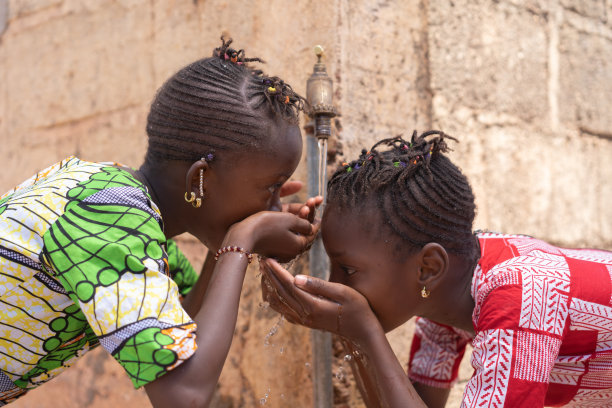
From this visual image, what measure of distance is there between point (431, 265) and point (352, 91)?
2.79 feet

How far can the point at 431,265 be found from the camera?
75.4 inches

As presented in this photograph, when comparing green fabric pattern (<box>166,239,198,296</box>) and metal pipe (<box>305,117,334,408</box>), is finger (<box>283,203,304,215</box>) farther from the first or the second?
green fabric pattern (<box>166,239,198,296</box>)

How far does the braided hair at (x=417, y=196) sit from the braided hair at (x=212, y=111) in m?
0.28

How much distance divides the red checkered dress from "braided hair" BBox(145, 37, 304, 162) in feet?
2.43

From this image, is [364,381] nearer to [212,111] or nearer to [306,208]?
[306,208]

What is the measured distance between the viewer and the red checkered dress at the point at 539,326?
5.30 feet

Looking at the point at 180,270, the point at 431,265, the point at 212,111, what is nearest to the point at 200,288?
the point at 180,270

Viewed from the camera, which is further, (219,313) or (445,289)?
(445,289)

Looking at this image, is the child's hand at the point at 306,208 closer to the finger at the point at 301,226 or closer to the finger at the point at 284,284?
the finger at the point at 301,226

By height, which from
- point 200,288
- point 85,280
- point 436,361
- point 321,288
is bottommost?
point 436,361

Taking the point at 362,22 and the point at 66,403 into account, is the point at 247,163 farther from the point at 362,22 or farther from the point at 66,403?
the point at 66,403

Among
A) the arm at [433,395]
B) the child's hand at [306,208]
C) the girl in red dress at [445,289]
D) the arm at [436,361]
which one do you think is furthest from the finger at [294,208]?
the arm at [433,395]

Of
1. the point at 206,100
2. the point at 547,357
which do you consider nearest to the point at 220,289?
the point at 206,100

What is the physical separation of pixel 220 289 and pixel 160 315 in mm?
178
